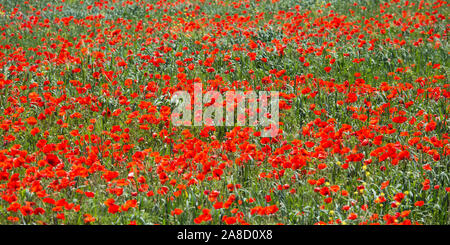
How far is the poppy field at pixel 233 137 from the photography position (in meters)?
3.48

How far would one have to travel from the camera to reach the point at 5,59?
718 centimetres

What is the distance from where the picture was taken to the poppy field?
137 inches

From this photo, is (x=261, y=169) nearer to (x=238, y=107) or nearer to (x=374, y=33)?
(x=238, y=107)

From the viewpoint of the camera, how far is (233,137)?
4203 millimetres

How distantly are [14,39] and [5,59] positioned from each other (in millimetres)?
2100

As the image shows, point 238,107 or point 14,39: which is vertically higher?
point 14,39

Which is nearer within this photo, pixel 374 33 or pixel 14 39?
pixel 374 33

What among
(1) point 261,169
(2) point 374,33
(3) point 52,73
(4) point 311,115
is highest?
(2) point 374,33

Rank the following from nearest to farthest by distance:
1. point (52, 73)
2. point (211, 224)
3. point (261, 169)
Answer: point (211, 224) → point (261, 169) → point (52, 73)
